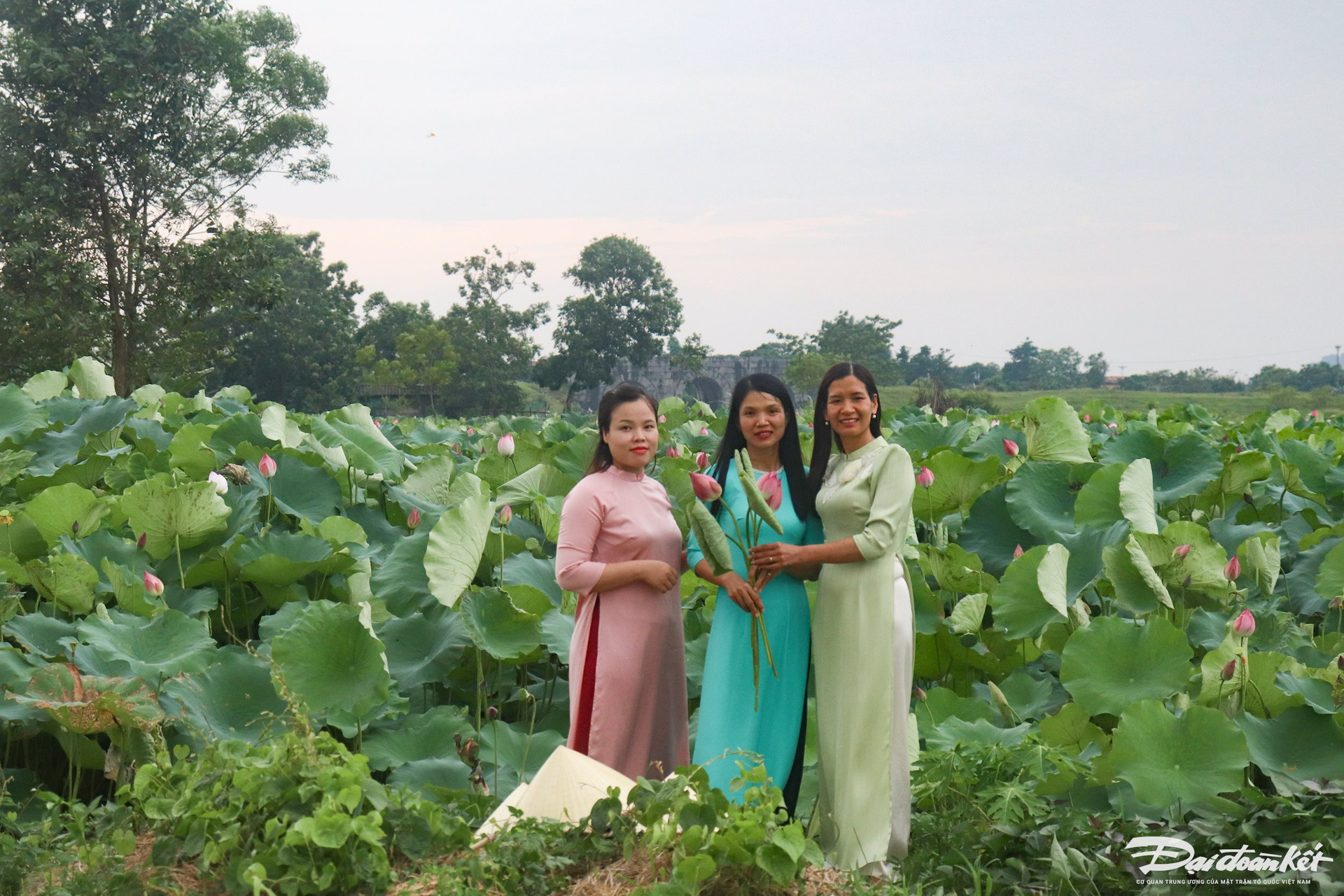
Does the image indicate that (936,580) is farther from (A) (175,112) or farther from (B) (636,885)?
(A) (175,112)

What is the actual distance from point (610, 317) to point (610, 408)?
4822 cm

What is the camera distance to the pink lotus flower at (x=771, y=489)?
2.46 meters

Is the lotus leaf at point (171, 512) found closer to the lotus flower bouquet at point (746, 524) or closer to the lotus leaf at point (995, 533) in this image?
the lotus flower bouquet at point (746, 524)

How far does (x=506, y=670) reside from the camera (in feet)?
11.9

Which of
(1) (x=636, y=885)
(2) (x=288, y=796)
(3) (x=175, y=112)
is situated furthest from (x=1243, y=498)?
(3) (x=175, y=112)

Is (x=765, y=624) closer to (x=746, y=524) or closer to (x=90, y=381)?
(x=746, y=524)

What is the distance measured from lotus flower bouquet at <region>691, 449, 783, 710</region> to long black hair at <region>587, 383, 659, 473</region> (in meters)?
0.23

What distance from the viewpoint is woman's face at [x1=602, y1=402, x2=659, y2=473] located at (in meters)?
2.54

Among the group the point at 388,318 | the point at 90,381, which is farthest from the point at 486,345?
the point at 90,381

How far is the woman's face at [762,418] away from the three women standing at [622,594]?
0.69 ft

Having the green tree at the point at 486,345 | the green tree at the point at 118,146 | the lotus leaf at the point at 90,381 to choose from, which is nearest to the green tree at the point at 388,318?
the green tree at the point at 486,345

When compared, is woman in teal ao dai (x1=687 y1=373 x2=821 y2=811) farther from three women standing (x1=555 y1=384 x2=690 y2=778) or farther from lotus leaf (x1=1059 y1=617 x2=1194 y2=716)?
lotus leaf (x1=1059 y1=617 x2=1194 y2=716)

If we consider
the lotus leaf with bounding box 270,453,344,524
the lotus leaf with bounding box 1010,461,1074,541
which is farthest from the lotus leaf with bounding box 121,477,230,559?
the lotus leaf with bounding box 1010,461,1074,541

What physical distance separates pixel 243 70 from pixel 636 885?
76.7ft
